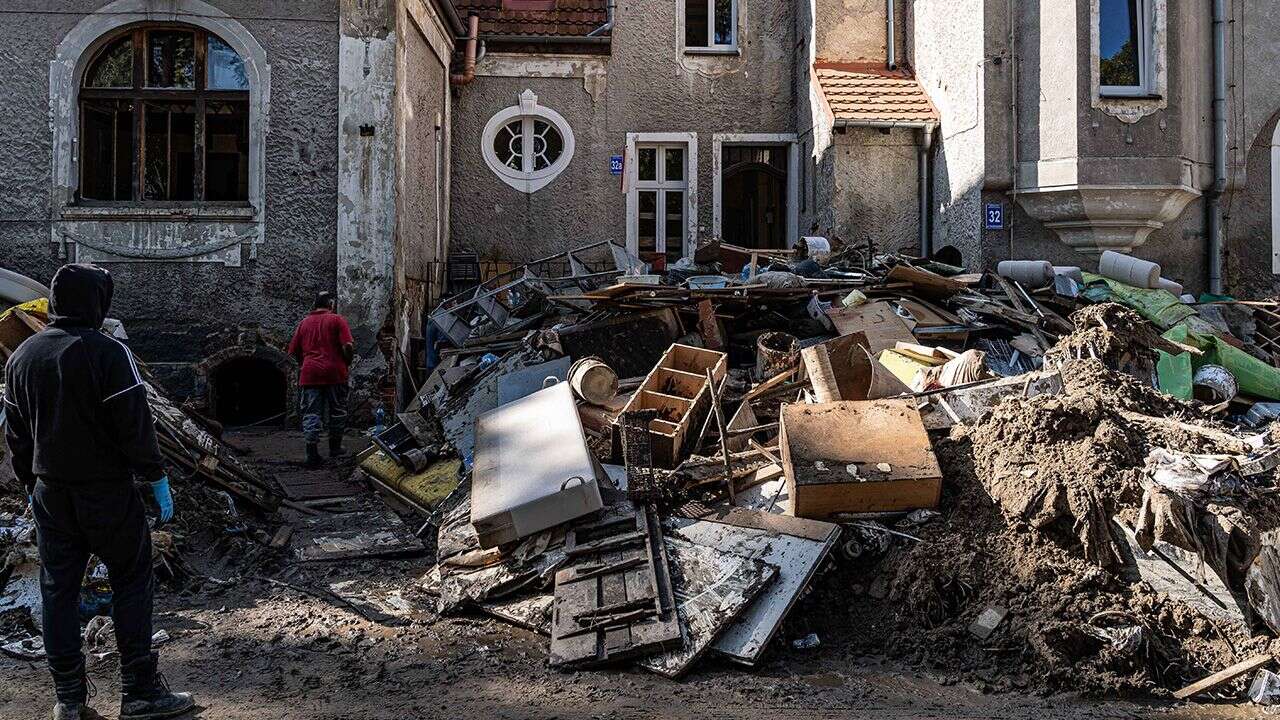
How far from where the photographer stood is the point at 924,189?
13.8m


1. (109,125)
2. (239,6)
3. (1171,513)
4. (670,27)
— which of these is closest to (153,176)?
(109,125)

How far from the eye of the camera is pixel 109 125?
37.0ft

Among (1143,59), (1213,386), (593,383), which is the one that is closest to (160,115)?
(593,383)

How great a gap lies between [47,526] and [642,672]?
108 inches

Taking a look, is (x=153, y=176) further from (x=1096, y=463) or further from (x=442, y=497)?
(x=1096, y=463)

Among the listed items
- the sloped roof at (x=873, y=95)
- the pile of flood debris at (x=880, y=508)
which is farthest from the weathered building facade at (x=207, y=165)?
the sloped roof at (x=873, y=95)

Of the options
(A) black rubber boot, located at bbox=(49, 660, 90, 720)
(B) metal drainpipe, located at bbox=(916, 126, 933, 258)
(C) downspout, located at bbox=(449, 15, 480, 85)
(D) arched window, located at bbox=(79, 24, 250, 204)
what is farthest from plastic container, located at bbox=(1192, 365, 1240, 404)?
(C) downspout, located at bbox=(449, 15, 480, 85)

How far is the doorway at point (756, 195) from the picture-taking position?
618 inches

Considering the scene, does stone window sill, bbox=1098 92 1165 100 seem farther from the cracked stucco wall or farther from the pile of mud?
the pile of mud

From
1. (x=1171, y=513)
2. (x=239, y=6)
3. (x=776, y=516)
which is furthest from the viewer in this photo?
(x=239, y=6)

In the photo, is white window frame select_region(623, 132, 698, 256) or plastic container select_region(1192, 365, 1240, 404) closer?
plastic container select_region(1192, 365, 1240, 404)

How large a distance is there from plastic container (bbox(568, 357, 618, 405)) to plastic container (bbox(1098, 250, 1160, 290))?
714 centimetres

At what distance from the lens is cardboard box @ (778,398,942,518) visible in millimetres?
5473

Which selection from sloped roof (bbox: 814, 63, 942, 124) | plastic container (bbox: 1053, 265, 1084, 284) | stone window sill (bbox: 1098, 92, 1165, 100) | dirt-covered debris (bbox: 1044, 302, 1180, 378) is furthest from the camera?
sloped roof (bbox: 814, 63, 942, 124)
